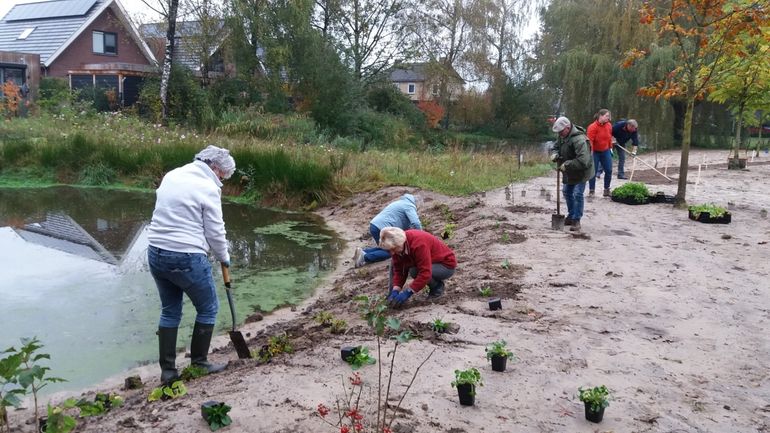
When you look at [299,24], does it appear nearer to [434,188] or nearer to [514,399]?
[434,188]

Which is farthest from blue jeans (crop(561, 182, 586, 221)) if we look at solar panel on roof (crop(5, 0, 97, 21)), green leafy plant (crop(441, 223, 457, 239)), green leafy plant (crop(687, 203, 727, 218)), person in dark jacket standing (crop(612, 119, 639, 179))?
solar panel on roof (crop(5, 0, 97, 21))

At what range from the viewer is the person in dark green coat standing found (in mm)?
8609

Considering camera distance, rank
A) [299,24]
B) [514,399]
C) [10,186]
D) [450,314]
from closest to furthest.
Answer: [514,399] < [450,314] < [10,186] < [299,24]

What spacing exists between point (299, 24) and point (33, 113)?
34.4ft

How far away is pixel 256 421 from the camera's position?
141 inches

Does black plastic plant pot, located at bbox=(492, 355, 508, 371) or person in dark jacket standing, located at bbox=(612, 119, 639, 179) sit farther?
person in dark jacket standing, located at bbox=(612, 119, 639, 179)

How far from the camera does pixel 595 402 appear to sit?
11.6ft

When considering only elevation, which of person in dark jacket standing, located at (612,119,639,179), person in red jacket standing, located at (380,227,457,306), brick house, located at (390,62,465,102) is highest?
brick house, located at (390,62,465,102)

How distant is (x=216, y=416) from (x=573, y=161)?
6400mm

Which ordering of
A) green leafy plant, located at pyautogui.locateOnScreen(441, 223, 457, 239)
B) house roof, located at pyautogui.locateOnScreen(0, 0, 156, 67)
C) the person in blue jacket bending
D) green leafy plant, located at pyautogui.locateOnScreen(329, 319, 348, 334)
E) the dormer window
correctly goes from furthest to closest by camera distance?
the dormer window, house roof, located at pyautogui.locateOnScreen(0, 0, 156, 67), green leafy plant, located at pyautogui.locateOnScreen(441, 223, 457, 239), the person in blue jacket bending, green leafy plant, located at pyautogui.locateOnScreen(329, 319, 348, 334)

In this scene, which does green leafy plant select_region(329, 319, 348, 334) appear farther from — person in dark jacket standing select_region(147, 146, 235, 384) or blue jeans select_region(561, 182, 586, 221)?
blue jeans select_region(561, 182, 586, 221)

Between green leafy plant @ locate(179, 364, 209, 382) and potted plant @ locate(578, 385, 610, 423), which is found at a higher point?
potted plant @ locate(578, 385, 610, 423)

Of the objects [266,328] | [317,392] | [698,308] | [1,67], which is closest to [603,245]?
[698,308]

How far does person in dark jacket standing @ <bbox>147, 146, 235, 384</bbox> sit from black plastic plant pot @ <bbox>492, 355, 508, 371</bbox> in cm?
203
